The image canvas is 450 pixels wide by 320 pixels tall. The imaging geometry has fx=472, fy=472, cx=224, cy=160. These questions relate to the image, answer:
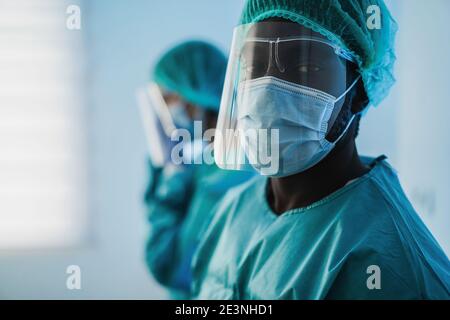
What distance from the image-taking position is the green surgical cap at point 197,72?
4.82ft

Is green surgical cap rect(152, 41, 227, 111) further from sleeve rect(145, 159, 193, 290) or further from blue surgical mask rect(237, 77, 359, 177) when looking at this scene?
blue surgical mask rect(237, 77, 359, 177)

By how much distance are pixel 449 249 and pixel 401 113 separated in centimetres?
33

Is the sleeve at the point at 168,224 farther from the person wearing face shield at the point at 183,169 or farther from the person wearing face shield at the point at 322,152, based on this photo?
the person wearing face shield at the point at 322,152

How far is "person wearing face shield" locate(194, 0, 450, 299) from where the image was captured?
0.76 meters

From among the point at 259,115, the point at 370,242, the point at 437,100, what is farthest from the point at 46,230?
the point at 437,100

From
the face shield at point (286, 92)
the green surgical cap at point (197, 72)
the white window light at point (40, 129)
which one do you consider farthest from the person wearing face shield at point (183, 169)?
the face shield at point (286, 92)

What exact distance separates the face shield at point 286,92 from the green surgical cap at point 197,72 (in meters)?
0.63

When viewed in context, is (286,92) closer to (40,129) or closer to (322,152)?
(322,152)

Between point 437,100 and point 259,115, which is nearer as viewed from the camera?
point 259,115

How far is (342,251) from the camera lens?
78cm

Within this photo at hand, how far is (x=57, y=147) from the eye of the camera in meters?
1.28

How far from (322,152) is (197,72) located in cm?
75
